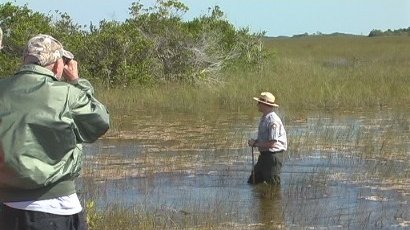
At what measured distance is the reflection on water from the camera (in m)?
9.55

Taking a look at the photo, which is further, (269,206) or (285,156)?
(285,156)

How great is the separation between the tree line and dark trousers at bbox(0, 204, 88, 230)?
19.3 metres

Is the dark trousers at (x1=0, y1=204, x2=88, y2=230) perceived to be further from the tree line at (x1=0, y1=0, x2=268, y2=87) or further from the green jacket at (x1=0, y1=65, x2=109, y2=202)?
the tree line at (x1=0, y1=0, x2=268, y2=87)

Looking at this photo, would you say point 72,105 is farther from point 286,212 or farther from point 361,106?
point 361,106

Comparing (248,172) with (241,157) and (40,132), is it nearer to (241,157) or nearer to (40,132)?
(241,157)

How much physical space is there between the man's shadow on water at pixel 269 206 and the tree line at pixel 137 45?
44.0ft

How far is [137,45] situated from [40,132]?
881 inches

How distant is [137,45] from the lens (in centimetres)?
2619

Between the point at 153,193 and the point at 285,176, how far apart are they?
2.23 metres

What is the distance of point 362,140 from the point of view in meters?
15.1

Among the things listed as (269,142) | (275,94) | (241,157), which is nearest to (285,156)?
(241,157)

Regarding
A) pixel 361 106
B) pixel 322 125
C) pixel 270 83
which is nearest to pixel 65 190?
pixel 322 125

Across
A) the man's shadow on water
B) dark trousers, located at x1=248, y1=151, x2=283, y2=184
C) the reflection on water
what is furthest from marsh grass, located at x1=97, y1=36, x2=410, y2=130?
the man's shadow on water

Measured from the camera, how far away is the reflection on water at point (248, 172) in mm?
9555
